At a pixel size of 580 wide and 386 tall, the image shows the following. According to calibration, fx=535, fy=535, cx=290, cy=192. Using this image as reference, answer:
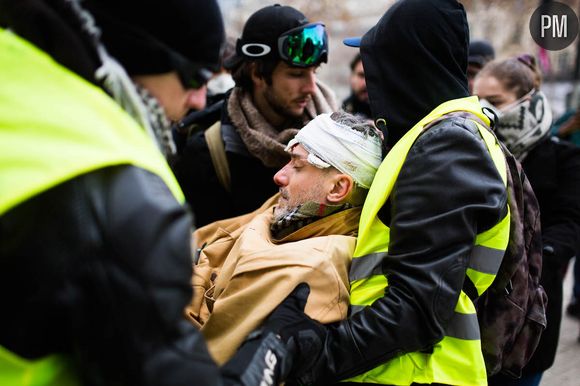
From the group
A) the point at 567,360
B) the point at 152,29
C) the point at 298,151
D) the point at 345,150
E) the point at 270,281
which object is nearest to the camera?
the point at 152,29

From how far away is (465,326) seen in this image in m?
1.69

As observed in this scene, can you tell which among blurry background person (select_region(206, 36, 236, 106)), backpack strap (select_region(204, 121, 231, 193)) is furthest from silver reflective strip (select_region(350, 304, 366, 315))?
blurry background person (select_region(206, 36, 236, 106))

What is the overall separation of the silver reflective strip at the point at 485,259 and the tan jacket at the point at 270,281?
0.40 meters

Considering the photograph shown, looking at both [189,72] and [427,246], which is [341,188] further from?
[189,72]

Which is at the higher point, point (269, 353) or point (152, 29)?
point (152, 29)

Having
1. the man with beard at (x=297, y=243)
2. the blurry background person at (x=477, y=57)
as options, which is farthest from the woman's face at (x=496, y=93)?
the man with beard at (x=297, y=243)

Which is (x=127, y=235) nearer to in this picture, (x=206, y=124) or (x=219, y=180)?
(x=219, y=180)

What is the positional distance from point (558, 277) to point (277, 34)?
6.49 ft

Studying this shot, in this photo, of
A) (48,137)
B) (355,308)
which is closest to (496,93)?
(355,308)

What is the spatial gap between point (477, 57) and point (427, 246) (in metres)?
3.37

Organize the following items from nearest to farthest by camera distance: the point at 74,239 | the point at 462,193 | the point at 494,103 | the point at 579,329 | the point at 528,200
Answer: the point at 74,239 < the point at 462,193 < the point at 528,200 < the point at 494,103 < the point at 579,329

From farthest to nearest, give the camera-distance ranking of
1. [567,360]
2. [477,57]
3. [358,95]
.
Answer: [358,95], [477,57], [567,360]

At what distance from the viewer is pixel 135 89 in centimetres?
112

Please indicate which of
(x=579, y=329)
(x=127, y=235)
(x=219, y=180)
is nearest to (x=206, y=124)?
(x=219, y=180)
